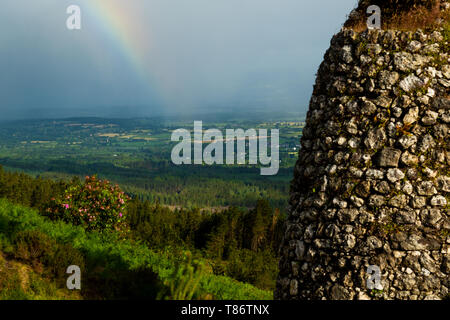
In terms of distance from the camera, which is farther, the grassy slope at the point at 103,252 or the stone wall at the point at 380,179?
the grassy slope at the point at 103,252

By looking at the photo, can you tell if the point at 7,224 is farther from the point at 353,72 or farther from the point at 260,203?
the point at 260,203

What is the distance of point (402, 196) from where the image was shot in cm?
542

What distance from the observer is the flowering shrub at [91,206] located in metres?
13.1

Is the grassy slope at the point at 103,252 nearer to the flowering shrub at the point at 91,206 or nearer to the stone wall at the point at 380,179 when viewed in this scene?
the flowering shrub at the point at 91,206

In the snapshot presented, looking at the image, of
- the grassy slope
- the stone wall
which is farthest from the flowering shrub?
the stone wall

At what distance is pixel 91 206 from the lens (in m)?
13.3

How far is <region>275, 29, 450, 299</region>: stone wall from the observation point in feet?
17.5

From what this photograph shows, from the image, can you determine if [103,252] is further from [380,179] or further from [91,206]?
[380,179]

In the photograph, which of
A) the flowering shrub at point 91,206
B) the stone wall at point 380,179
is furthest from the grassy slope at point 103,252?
the stone wall at point 380,179

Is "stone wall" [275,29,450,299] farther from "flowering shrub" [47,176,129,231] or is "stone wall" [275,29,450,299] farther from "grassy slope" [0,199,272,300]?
"flowering shrub" [47,176,129,231]

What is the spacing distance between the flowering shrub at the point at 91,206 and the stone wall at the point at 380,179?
8.92 meters

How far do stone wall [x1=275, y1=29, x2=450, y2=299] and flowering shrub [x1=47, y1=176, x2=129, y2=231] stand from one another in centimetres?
892

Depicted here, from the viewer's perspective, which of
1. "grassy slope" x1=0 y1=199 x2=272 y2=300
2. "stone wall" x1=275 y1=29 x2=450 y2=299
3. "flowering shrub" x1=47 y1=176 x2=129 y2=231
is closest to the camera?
"stone wall" x1=275 y1=29 x2=450 y2=299

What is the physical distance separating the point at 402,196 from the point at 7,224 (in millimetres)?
9600
